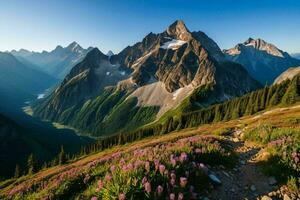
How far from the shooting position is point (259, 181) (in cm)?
1277

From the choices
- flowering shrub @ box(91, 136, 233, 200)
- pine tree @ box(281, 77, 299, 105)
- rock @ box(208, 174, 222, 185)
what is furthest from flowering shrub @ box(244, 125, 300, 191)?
pine tree @ box(281, 77, 299, 105)

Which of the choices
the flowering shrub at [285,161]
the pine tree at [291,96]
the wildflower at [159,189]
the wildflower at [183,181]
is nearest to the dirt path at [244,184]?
the flowering shrub at [285,161]

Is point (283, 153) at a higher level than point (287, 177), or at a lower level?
higher

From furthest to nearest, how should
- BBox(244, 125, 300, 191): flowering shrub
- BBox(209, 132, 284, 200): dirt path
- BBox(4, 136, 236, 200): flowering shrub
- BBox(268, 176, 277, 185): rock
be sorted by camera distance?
1. BBox(268, 176, 277, 185): rock
2. BBox(244, 125, 300, 191): flowering shrub
3. BBox(209, 132, 284, 200): dirt path
4. BBox(4, 136, 236, 200): flowering shrub

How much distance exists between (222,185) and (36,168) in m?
154

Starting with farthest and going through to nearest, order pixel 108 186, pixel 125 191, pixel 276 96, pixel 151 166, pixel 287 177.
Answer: pixel 276 96
pixel 287 177
pixel 151 166
pixel 108 186
pixel 125 191

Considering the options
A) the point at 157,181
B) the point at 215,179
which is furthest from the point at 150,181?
the point at 215,179

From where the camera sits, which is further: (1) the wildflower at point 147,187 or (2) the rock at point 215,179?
(2) the rock at point 215,179

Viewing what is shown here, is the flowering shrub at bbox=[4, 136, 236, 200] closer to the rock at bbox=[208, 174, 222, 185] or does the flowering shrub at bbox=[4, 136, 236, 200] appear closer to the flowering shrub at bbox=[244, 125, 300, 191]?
the rock at bbox=[208, 174, 222, 185]

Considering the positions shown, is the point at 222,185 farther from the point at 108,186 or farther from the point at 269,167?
the point at 108,186

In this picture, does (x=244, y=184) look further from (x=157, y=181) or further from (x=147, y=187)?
(x=147, y=187)

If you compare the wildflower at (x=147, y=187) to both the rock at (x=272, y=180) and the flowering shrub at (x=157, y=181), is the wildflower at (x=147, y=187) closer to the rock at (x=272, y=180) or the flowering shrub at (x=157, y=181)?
the flowering shrub at (x=157, y=181)

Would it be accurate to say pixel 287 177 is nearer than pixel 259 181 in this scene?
Yes

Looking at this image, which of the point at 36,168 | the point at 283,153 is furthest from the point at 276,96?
the point at 283,153
